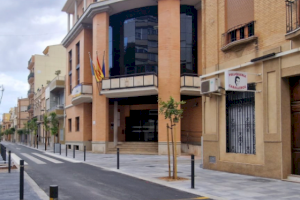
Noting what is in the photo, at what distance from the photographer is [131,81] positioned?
26.5 metres

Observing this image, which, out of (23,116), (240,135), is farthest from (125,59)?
(23,116)

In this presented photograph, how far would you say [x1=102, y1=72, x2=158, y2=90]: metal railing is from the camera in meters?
25.9

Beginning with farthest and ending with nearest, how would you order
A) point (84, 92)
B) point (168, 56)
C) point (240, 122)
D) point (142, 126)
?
1. point (142, 126)
2. point (84, 92)
3. point (168, 56)
4. point (240, 122)

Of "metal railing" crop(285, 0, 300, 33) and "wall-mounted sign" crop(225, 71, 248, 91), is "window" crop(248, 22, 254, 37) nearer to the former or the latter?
"wall-mounted sign" crop(225, 71, 248, 91)

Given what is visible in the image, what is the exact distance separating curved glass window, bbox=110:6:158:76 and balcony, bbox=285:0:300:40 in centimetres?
1750

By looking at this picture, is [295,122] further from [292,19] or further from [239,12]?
[239,12]

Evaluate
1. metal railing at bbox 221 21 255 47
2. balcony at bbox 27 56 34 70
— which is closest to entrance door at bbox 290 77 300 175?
metal railing at bbox 221 21 255 47

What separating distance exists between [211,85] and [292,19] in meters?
4.25

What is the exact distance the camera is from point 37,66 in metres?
66.2

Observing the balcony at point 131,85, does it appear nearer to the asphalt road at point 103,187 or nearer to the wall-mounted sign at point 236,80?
the asphalt road at point 103,187

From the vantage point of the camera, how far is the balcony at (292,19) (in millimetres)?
10902

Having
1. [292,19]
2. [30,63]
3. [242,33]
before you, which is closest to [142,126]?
[242,33]

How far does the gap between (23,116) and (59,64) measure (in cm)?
3228

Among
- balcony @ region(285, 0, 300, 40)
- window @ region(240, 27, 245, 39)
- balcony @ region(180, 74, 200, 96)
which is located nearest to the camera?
balcony @ region(285, 0, 300, 40)
